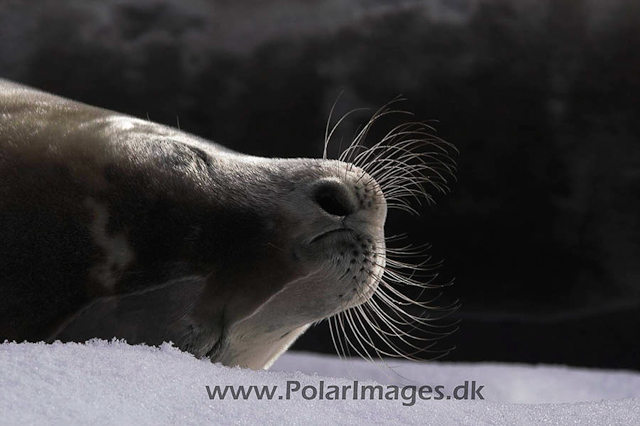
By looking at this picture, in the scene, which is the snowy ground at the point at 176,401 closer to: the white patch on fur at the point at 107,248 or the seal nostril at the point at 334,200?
the white patch on fur at the point at 107,248

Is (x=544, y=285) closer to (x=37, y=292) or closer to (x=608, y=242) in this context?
(x=608, y=242)

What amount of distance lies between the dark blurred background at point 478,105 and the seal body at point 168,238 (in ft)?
2.42

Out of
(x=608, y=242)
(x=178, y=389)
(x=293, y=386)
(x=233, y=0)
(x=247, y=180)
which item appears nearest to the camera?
(x=178, y=389)

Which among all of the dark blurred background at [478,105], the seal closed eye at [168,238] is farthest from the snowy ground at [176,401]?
the dark blurred background at [478,105]

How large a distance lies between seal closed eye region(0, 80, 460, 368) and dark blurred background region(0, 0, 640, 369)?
2.42 feet

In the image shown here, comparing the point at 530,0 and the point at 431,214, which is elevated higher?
the point at 530,0

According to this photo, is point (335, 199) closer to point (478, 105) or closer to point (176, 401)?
→ point (176, 401)

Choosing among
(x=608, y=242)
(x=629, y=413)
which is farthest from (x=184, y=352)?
(x=608, y=242)

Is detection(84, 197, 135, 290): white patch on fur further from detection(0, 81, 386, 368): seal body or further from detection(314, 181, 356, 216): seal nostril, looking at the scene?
detection(314, 181, 356, 216): seal nostril

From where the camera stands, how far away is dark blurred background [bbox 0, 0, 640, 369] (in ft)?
5.91

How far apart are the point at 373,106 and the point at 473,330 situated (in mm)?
500

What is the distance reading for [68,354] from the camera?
31.8 inches

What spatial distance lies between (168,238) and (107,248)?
6cm

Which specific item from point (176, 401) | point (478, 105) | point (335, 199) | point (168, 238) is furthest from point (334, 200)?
point (478, 105)
